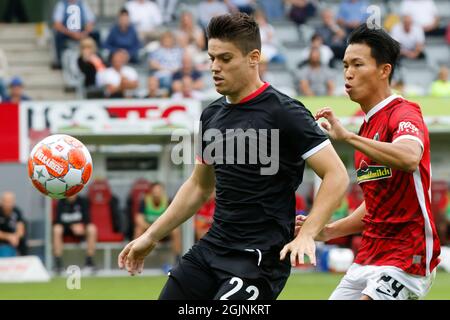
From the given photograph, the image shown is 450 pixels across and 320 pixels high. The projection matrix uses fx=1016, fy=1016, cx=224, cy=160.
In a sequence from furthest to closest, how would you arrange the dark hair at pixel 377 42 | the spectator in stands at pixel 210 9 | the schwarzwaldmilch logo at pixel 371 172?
1. the spectator in stands at pixel 210 9
2. the dark hair at pixel 377 42
3. the schwarzwaldmilch logo at pixel 371 172

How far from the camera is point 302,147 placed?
582 cm

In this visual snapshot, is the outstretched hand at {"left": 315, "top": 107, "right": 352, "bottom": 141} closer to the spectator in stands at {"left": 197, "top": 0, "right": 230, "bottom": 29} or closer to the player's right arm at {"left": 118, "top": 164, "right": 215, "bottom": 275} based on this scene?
the player's right arm at {"left": 118, "top": 164, "right": 215, "bottom": 275}

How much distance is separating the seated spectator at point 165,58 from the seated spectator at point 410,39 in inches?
175

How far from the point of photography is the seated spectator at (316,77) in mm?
18766

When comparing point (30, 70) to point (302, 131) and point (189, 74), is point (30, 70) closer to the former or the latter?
point (189, 74)

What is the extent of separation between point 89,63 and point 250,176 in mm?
12910

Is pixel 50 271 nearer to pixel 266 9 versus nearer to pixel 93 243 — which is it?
pixel 93 243

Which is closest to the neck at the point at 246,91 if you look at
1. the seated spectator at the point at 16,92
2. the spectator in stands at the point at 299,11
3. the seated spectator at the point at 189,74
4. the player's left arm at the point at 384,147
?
the player's left arm at the point at 384,147


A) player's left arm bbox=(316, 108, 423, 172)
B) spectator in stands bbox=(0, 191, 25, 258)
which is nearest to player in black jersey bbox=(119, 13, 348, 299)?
player's left arm bbox=(316, 108, 423, 172)

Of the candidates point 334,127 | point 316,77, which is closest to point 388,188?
point 334,127

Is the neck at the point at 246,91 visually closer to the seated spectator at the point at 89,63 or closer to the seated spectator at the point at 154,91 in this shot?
the seated spectator at the point at 154,91

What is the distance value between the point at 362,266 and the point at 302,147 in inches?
39.2

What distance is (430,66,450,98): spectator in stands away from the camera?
18.6 metres

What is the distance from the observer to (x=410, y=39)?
66.8ft
